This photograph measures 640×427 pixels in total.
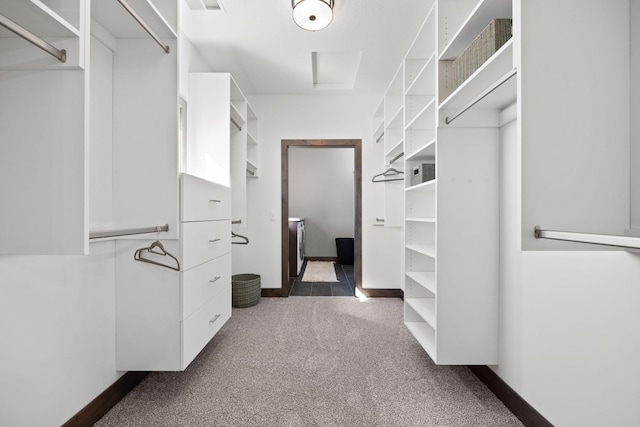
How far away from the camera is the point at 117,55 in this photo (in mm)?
1466

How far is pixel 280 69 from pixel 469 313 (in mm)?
2716

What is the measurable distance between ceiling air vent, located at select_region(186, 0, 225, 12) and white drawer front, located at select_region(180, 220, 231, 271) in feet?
4.88

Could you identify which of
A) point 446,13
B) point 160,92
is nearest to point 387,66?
point 446,13

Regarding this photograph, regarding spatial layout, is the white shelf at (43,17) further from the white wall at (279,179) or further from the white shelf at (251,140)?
the white wall at (279,179)

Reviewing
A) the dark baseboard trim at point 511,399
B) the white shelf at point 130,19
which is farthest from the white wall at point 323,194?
the white shelf at point 130,19

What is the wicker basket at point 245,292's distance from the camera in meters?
3.24

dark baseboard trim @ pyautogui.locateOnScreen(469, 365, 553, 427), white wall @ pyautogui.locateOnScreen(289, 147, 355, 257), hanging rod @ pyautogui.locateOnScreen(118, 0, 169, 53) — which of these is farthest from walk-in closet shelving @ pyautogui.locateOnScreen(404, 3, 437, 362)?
white wall @ pyautogui.locateOnScreen(289, 147, 355, 257)

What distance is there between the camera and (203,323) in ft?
6.10

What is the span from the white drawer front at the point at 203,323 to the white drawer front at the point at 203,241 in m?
0.28

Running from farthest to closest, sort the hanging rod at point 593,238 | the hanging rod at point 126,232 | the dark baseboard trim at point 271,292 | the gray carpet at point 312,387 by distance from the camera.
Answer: the dark baseboard trim at point 271,292
the gray carpet at point 312,387
the hanging rod at point 126,232
the hanging rod at point 593,238

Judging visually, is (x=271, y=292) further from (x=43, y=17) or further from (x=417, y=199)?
(x=43, y=17)

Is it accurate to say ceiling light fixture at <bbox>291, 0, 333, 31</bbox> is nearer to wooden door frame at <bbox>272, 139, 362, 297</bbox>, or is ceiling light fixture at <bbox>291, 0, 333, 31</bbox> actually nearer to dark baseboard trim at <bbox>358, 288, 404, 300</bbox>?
wooden door frame at <bbox>272, 139, 362, 297</bbox>

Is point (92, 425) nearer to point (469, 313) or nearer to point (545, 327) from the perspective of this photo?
point (469, 313)

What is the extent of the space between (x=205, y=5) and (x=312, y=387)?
101 inches
